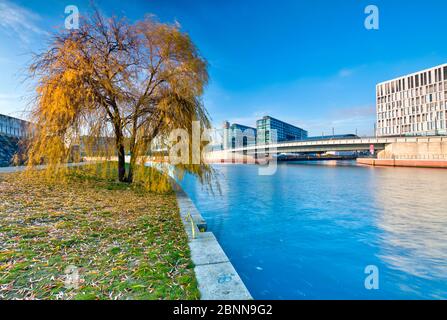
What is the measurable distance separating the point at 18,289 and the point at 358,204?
479 inches

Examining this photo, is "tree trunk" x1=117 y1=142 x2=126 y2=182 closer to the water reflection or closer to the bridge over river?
the water reflection

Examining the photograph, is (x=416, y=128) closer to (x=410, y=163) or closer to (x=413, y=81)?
(x=413, y=81)

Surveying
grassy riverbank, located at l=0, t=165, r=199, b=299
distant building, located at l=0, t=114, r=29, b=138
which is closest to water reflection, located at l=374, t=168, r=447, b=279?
grassy riverbank, located at l=0, t=165, r=199, b=299

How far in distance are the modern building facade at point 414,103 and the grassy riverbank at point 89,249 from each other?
72814 mm

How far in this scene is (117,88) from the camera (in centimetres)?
873

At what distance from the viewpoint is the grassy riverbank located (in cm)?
252

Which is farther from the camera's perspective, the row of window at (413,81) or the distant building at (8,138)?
the row of window at (413,81)

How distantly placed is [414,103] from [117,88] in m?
91.0

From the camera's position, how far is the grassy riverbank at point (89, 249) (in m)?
2.52

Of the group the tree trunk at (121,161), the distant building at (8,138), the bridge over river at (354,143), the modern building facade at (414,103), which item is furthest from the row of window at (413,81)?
the distant building at (8,138)

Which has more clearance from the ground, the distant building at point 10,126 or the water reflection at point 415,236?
the distant building at point 10,126

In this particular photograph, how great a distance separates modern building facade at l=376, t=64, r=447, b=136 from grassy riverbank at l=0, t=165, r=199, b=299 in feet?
239

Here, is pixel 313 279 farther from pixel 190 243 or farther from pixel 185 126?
pixel 185 126

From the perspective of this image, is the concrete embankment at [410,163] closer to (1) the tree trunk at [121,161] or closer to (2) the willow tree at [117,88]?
(2) the willow tree at [117,88]
